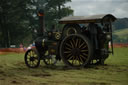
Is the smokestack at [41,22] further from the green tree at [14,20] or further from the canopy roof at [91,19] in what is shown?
the green tree at [14,20]

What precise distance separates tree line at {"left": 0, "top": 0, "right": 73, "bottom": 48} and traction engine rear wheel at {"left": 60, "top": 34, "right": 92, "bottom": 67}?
90.3 feet

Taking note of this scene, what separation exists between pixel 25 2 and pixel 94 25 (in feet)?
111

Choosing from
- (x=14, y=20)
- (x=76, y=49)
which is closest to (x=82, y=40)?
(x=76, y=49)

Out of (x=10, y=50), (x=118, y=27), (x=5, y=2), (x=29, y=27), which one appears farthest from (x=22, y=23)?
(x=118, y=27)

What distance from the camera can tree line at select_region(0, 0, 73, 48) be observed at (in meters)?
38.2

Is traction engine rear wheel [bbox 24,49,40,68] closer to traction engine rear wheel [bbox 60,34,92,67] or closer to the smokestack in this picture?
the smokestack

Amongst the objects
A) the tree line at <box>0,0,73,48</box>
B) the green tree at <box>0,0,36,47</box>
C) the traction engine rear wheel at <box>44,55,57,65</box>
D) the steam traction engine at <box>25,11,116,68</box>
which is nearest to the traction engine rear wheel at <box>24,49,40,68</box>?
the steam traction engine at <box>25,11,116,68</box>

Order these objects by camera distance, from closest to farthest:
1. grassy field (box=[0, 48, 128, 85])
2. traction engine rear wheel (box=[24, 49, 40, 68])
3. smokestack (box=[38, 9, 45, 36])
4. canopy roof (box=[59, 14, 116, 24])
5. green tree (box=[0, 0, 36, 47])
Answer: grassy field (box=[0, 48, 128, 85]), canopy roof (box=[59, 14, 116, 24]), traction engine rear wheel (box=[24, 49, 40, 68]), smokestack (box=[38, 9, 45, 36]), green tree (box=[0, 0, 36, 47])

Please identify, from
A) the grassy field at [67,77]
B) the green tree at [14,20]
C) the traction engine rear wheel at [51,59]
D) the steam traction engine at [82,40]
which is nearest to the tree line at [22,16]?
the green tree at [14,20]

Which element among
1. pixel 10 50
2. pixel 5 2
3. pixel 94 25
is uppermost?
pixel 5 2

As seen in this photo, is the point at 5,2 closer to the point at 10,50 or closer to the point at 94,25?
the point at 10,50

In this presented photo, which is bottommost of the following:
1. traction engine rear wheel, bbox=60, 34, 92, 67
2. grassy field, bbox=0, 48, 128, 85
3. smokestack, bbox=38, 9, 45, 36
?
grassy field, bbox=0, 48, 128, 85

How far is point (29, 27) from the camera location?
143 ft

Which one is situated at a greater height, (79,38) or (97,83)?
(79,38)
